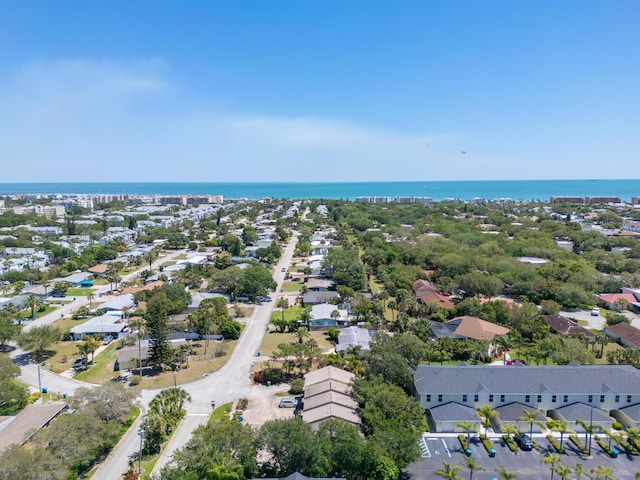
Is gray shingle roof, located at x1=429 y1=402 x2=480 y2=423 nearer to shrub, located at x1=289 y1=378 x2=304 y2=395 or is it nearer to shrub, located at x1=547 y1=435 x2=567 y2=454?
shrub, located at x1=547 y1=435 x2=567 y2=454

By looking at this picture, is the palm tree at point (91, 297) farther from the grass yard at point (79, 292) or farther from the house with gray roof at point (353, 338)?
the house with gray roof at point (353, 338)

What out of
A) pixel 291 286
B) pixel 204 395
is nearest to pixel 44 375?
pixel 204 395

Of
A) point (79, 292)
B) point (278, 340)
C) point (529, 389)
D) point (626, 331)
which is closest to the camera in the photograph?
point (529, 389)

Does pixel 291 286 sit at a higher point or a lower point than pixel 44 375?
higher

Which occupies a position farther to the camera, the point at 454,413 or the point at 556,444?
the point at 454,413

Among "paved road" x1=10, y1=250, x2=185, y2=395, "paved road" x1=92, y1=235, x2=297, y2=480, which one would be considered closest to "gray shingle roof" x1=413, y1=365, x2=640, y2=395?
"paved road" x1=92, y1=235, x2=297, y2=480

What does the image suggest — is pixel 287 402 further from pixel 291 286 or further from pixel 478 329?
pixel 291 286
